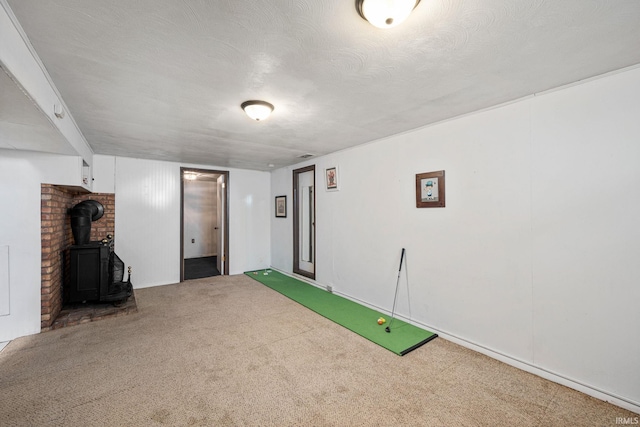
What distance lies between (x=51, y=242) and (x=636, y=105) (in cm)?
584

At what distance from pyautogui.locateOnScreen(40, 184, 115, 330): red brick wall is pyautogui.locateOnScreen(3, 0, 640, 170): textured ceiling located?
1.25 meters

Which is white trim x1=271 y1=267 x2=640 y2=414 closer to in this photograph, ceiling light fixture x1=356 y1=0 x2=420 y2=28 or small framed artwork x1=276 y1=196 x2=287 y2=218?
ceiling light fixture x1=356 y1=0 x2=420 y2=28

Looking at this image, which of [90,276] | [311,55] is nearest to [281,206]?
[90,276]

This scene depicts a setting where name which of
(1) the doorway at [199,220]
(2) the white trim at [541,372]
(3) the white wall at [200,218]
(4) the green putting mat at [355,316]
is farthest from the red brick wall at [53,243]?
(2) the white trim at [541,372]

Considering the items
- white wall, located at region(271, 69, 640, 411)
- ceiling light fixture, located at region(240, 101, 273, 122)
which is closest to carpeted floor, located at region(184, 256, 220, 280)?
white wall, located at region(271, 69, 640, 411)

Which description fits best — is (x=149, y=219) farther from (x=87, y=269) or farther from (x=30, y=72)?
(x=30, y=72)

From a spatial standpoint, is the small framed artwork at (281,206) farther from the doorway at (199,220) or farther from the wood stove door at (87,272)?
the wood stove door at (87,272)

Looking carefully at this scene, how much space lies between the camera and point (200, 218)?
839cm

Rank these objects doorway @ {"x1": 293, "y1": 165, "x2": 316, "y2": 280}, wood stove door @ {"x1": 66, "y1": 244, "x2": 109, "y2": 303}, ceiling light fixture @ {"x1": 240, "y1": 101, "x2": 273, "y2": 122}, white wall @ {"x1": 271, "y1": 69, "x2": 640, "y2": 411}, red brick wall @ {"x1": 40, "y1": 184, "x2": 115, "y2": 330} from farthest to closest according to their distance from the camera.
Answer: doorway @ {"x1": 293, "y1": 165, "x2": 316, "y2": 280}, wood stove door @ {"x1": 66, "y1": 244, "x2": 109, "y2": 303}, red brick wall @ {"x1": 40, "y1": 184, "x2": 115, "y2": 330}, ceiling light fixture @ {"x1": 240, "y1": 101, "x2": 273, "y2": 122}, white wall @ {"x1": 271, "y1": 69, "x2": 640, "y2": 411}

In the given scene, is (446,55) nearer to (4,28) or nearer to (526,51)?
(526,51)

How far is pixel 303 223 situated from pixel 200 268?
3107mm

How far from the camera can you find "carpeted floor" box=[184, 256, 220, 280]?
235 inches

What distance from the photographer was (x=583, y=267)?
2.09 m

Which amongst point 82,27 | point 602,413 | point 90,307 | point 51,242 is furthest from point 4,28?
point 602,413
